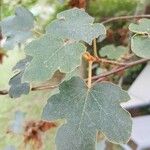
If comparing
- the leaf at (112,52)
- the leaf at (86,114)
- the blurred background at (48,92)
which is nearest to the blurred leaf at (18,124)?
the leaf at (112,52)

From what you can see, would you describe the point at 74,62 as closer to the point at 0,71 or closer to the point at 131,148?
the point at 131,148

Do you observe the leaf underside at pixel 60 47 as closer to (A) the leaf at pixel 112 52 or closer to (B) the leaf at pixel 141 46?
(B) the leaf at pixel 141 46

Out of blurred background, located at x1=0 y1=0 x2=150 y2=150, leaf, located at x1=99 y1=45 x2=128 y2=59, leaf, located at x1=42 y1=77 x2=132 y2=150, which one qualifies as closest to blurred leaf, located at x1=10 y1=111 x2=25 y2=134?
leaf, located at x1=99 y1=45 x2=128 y2=59

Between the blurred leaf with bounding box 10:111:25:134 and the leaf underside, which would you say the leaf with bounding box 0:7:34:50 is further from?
the blurred leaf with bounding box 10:111:25:134

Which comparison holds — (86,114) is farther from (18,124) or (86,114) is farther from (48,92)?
(48,92)

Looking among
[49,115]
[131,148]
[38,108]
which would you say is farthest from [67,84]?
[38,108]

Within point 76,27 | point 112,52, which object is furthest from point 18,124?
point 76,27
